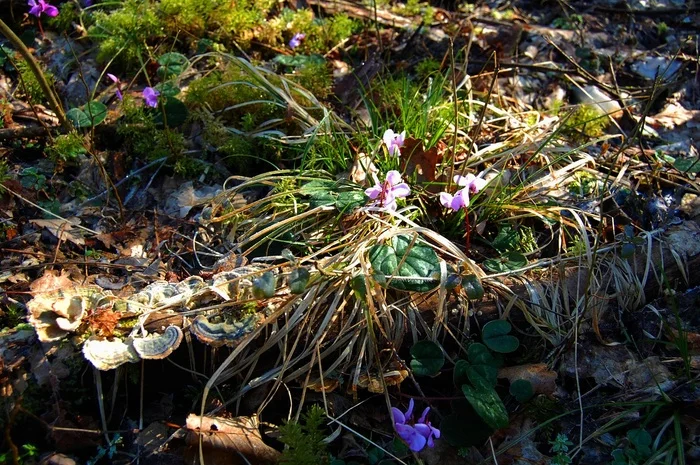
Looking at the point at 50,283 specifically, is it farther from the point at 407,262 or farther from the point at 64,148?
the point at 407,262

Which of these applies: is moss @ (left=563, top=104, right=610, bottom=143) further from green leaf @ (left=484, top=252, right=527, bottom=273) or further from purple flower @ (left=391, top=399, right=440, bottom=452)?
purple flower @ (left=391, top=399, right=440, bottom=452)

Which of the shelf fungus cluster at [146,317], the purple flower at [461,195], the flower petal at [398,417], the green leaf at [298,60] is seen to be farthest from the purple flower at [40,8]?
the flower petal at [398,417]

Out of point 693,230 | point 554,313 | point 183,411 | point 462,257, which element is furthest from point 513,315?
point 183,411

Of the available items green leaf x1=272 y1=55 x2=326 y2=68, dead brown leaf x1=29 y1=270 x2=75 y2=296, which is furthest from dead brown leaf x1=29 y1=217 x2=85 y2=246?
green leaf x1=272 y1=55 x2=326 y2=68

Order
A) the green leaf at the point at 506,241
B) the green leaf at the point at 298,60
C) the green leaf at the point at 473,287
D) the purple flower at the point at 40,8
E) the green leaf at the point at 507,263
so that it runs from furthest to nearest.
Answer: the green leaf at the point at 298,60 < the purple flower at the point at 40,8 < the green leaf at the point at 506,241 < the green leaf at the point at 507,263 < the green leaf at the point at 473,287

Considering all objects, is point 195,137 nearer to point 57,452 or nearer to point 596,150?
point 57,452

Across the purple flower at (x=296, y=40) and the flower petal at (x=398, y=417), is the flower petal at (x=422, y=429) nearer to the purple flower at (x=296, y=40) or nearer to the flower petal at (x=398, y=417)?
the flower petal at (x=398, y=417)

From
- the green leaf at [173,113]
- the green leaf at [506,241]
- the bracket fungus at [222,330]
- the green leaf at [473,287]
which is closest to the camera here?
the bracket fungus at [222,330]
